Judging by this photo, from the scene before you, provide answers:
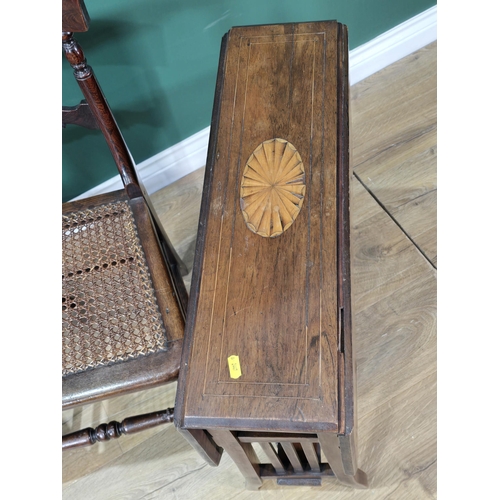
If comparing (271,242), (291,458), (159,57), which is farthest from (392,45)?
(291,458)

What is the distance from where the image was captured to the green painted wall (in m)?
1.26

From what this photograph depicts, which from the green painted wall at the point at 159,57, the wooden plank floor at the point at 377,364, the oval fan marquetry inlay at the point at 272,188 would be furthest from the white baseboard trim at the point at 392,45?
the oval fan marquetry inlay at the point at 272,188

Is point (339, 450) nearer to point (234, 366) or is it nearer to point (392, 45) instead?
point (234, 366)

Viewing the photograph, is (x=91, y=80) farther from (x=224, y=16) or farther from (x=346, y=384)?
(x=346, y=384)

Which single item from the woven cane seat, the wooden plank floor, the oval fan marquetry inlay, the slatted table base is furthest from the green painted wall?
the slatted table base

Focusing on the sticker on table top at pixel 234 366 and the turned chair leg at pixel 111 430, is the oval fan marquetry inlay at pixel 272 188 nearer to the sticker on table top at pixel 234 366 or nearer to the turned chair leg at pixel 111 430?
the sticker on table top at pixel 234 366

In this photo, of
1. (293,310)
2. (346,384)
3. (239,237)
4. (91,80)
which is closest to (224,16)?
(91,80)

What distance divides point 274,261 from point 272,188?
131 mm

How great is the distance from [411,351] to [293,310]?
665mm

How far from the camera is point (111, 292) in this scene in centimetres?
104

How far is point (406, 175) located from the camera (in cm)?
162

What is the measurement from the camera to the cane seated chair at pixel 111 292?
967 millimetres

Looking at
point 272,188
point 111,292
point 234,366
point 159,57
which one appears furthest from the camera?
point 159,57

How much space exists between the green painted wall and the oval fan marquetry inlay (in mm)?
526
